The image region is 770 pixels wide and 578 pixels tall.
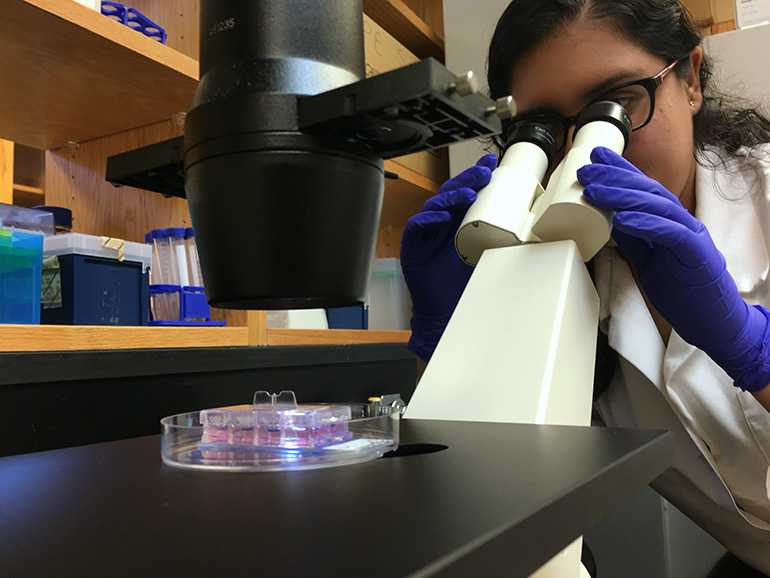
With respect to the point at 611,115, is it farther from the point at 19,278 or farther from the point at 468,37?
the point at 468,37

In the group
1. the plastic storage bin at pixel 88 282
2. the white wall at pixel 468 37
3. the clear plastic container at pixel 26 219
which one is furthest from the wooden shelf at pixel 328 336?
the white wall at pixel 468 37

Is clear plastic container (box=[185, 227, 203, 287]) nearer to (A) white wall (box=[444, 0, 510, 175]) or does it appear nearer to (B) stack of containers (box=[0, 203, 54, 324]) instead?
(B) stack of containers (box=[0, 203, 54, 324])

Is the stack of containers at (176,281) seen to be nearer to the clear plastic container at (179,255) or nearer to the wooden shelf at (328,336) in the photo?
the clear plastic container at (179,255)

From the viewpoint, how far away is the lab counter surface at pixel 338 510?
0.26m

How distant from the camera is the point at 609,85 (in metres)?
1.04

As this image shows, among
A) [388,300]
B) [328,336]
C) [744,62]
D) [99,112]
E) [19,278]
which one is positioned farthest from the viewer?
[388,300]

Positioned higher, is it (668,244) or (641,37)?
(641,37)

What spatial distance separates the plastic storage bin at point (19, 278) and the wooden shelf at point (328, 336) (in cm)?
46

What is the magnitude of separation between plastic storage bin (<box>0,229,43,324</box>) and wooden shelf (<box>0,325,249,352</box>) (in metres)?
0.10

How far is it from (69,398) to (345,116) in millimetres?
759

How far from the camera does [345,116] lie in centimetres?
37

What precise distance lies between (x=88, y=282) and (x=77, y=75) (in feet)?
1.28

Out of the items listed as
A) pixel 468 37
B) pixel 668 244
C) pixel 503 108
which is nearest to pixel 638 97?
pixel 668 244

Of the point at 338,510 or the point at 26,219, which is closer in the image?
the point at 338,510
